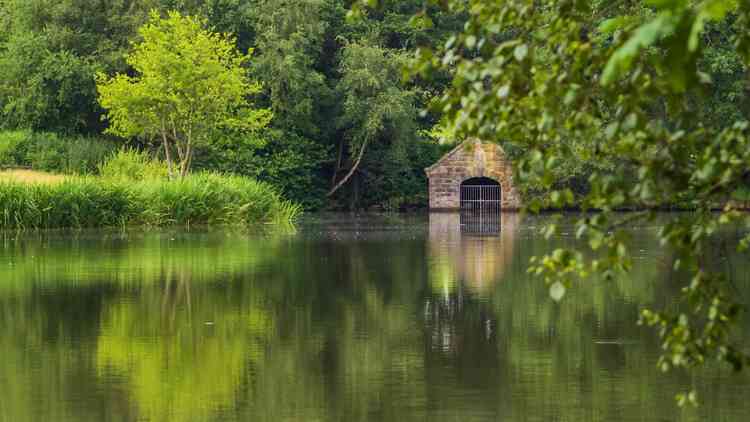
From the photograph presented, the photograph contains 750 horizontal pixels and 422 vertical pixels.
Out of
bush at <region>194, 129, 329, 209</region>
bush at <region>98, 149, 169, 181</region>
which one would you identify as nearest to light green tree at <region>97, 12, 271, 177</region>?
bush at <region>98, 149, 169, 181</region>

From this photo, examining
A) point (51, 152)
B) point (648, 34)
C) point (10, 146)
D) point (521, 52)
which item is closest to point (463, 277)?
point (521, 52)

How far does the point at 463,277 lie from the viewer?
71.7 ft

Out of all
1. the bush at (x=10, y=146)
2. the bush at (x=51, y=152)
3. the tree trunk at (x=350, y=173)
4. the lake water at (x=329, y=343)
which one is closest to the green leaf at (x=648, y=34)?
the lake water at (x=329, y=343)

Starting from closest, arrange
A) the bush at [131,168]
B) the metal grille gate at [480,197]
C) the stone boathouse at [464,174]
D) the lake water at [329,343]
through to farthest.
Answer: the lake water at [329,343], the bush at [131,168], the stone boathouse at [464,174], the metal grille gate at [480,197]

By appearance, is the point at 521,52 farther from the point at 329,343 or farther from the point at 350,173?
the point at 350,173

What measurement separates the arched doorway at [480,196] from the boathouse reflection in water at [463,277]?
55.0 ft

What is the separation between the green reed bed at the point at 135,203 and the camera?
122ft

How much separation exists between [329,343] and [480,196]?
158 ft

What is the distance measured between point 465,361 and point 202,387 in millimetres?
2643

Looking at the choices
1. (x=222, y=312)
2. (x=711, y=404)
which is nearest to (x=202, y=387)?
(x=711, y=404)

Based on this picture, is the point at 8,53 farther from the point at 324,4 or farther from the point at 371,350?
the point at 371,350

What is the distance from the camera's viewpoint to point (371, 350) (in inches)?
520

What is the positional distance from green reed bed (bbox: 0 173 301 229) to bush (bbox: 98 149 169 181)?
2.64 meters

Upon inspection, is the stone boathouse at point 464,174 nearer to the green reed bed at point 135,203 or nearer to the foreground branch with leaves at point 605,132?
the green reed bed at point 135,203
